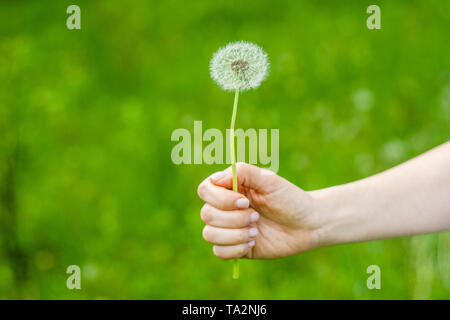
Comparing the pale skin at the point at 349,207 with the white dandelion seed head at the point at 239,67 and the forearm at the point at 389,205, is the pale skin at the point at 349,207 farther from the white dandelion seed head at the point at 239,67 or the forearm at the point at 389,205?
the white dandelion seed head at the point at 239,67

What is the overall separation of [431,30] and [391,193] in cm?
198

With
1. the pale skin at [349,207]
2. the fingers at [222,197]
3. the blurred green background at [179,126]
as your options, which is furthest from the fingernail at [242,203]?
the blurred green background at [179,126]

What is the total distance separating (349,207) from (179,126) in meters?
1.37

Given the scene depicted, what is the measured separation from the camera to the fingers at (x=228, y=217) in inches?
56.2

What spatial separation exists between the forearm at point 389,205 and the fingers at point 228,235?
0.81 ft

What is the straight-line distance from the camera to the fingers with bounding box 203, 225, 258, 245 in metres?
1.44

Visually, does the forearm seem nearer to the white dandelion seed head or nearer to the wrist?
the wrist

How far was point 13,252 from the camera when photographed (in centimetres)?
240

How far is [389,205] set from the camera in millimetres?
1615

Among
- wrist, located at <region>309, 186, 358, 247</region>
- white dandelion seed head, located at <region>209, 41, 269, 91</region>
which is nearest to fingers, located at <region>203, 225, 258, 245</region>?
wrist, located at <region>309, 186, 358, 247</region>

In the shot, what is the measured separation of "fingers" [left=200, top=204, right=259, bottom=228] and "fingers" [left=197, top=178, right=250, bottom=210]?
0.02 metres

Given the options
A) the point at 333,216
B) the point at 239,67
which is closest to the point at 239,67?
the point at 239,67
